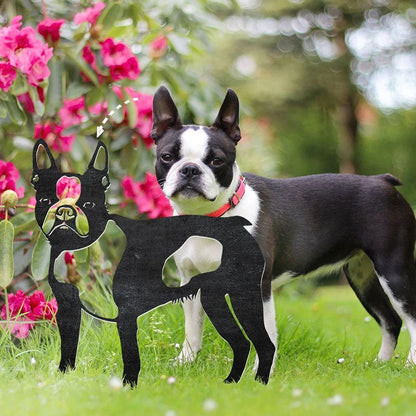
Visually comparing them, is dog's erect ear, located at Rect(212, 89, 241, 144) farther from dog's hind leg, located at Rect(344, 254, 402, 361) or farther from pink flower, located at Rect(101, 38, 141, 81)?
dog's hind leg, located at Rect(344, 254, 402, 361)

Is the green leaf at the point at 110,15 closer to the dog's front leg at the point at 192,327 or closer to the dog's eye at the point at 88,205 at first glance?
the dog's eye at the point at 88,205

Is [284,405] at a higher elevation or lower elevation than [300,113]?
higher

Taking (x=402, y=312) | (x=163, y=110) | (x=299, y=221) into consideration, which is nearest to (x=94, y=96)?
(x=163, y=110)

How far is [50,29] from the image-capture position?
4.10 m

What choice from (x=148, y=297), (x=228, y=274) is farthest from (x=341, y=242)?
(x=148, y=297)

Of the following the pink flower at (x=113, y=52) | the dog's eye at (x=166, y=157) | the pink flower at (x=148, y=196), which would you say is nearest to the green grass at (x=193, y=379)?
the pink flower at (x=148, y=196)

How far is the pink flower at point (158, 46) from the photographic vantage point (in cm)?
465

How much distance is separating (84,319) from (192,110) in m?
1.95

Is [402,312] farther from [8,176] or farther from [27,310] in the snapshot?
[8,176]

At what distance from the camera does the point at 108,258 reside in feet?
15.1

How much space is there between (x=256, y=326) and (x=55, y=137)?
2.16 meters

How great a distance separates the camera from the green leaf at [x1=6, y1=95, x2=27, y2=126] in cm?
390

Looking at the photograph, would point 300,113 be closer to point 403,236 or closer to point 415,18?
point 415,18

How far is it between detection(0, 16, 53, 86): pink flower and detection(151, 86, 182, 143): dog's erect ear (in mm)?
950
